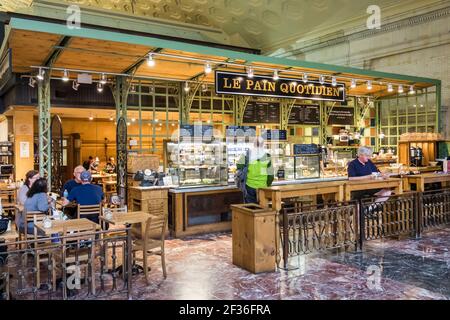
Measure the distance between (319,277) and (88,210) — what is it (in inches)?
137

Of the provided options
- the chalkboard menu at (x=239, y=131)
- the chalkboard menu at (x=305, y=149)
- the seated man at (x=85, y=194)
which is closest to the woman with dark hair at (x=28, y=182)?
the seated man at (x=85, y=194)

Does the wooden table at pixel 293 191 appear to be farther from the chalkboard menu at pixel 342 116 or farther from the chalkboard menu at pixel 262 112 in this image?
the chalkboard menu at pixel 342 116

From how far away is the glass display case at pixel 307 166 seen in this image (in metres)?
10.2

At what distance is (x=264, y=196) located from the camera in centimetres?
589

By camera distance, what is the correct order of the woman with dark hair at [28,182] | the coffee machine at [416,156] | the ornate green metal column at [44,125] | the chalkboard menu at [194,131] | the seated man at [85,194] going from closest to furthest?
1. the woman with dark hair at [28,182]
2. the seated man at [85,194]
3. the ornate green metal column at [44,125]
4. the chalkboard menu at [194,131]
5. the coffee machine at [416,156]

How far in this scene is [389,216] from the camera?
23.0 ft

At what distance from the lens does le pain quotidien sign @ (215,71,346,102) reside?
757 cm

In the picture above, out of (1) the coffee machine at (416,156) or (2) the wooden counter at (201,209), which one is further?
(1) the coffee machine at (416,156)

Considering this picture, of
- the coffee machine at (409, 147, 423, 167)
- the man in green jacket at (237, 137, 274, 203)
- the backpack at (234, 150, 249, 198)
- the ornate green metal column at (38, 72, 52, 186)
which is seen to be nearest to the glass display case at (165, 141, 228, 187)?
the backpack at (234, 150, 249, 198)

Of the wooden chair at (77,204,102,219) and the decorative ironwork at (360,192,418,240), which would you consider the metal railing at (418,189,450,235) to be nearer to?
the decorative ironwork at (360,192,418,240)

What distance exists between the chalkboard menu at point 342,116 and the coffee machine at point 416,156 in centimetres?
269
